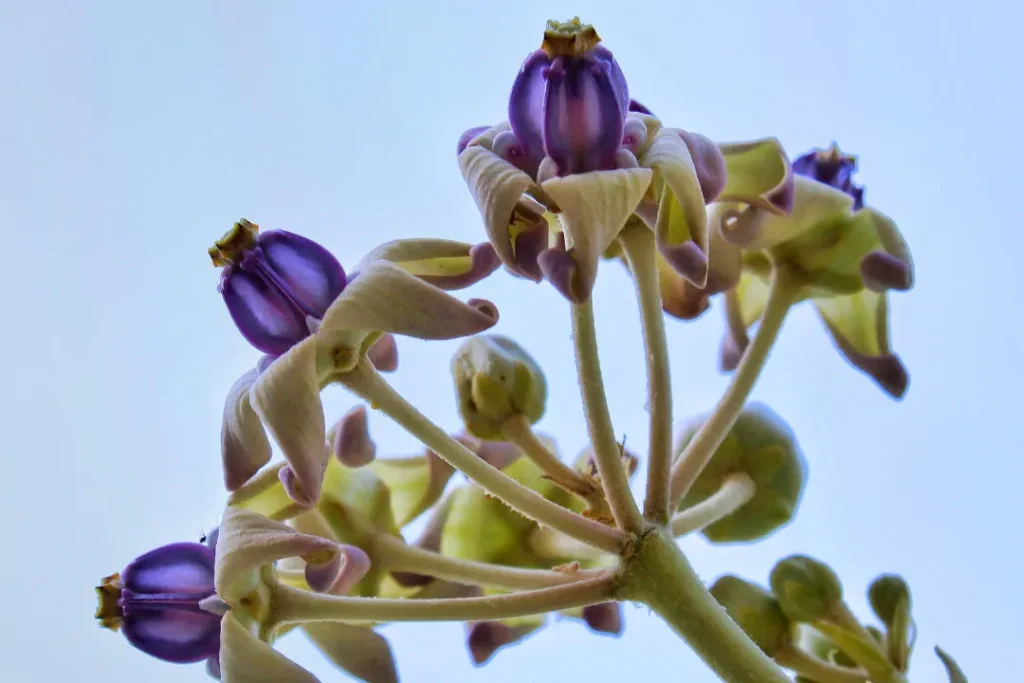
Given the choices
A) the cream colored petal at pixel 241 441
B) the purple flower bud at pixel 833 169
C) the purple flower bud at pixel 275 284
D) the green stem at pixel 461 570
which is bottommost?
the green stem at pixel 461 570

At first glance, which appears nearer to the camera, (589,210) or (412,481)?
(589,210)

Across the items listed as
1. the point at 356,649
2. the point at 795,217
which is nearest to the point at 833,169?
the point at 795,217

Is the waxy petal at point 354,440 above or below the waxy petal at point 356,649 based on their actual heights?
above

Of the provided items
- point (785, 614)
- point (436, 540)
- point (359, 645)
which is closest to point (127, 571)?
point (359, 645)

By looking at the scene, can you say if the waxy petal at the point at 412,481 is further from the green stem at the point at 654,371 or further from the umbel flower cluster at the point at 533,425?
the green stem at the point at 654,371

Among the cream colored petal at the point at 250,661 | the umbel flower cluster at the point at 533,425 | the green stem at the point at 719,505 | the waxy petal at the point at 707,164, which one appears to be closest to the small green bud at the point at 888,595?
the umbel flower cluster at the point at 533,425

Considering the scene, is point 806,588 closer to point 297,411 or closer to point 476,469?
point 476,469
